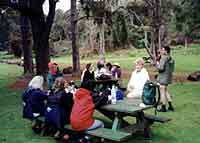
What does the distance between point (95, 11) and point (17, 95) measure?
12033mm

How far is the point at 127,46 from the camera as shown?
162 feet

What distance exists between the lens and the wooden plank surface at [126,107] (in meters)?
7.84

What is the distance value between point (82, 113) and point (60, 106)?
2.05 feet

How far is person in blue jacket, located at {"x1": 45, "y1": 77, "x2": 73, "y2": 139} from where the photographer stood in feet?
26.9

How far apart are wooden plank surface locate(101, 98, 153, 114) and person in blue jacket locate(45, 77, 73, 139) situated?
0.71m

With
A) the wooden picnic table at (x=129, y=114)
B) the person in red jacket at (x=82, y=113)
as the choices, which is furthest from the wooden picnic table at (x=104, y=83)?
the person in red jacket at (x=82, y=113)

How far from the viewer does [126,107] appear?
318 inches

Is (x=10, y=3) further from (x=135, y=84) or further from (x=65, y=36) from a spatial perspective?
(x=65, y=36)

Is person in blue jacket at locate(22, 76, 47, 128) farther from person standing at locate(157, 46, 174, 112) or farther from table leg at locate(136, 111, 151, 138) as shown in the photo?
person standing at locate(157, 46, 174, 112)

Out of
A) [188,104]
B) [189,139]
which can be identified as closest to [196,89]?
[188,104]

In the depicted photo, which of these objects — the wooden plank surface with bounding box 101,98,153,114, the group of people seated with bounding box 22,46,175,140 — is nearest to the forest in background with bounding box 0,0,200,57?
the group of people seated with bounding box 22,46,175,140

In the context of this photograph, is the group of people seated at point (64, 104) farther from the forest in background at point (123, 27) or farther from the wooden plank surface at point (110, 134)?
the forest in background at point (123, 27)

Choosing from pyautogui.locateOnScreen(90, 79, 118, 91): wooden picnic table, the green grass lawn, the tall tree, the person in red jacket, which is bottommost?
the green grass lawn

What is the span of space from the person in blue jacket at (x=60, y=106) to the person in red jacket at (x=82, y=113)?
0.28m
